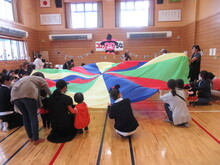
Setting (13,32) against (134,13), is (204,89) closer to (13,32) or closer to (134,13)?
(134,13)

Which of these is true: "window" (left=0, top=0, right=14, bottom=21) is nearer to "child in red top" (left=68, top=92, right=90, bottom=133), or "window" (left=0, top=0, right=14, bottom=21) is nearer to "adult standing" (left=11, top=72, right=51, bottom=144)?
"adult standing" (left=11, top=72, right=51, bottom=144)

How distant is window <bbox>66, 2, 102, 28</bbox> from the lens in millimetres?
8227

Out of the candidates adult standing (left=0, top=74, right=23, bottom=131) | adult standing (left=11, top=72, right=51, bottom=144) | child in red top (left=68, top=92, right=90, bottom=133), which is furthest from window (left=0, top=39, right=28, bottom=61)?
child in red top (left=68, top=92, right=90, bottom=133)

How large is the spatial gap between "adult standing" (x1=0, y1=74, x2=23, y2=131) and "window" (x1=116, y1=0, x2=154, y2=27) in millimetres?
6765

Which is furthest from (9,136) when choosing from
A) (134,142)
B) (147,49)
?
(147,49)

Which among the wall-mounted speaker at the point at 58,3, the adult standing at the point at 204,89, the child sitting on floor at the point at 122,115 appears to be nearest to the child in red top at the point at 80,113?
the child sitting on floor at the point at 122,115

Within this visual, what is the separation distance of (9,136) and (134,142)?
72.6 inches

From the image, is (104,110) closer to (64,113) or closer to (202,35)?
(64,113)

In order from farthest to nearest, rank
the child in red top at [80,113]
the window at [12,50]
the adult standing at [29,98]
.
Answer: the window at [12,50] < the child in red top at [80,113] < the adult standing at [29,98]

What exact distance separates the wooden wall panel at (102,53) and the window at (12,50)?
1.42 meters

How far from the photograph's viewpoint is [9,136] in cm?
240

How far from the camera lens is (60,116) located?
2.18m

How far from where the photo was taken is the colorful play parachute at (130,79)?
8.93 ft

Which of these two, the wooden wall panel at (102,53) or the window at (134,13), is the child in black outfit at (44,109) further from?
the window at (134,13)
